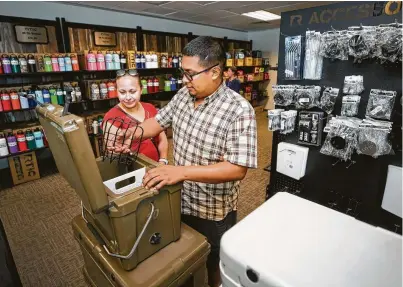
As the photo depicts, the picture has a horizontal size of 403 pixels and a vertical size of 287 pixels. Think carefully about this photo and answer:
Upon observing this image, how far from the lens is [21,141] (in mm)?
3258

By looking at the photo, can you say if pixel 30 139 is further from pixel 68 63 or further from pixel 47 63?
pixel 68 63

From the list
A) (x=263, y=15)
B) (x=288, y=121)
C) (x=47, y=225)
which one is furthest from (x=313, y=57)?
(x=263, y=15)

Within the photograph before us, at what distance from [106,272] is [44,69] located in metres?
3.39

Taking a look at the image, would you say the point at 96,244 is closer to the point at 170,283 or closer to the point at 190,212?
the point at 170,283

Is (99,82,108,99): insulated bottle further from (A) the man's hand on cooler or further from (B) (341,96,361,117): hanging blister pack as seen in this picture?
(B) (341,96,361,117): hanging blister pack

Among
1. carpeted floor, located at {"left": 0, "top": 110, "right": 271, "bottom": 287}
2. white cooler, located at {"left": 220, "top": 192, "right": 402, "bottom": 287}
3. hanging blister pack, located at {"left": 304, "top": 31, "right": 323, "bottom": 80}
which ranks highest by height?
hanging blister pack, located at {"left": 304, "top": 31, "right": 323, "bottom": 80}

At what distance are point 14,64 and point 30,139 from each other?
3.23ft

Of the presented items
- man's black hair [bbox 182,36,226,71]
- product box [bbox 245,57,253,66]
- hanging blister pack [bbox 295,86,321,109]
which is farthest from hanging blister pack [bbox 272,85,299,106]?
product box [bbox 245,57,253,66]

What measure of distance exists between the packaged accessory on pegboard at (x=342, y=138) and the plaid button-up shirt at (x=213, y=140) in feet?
1.63

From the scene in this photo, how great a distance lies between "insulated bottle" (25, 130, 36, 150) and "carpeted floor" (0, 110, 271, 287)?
0.49m

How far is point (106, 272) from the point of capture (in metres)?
0.97

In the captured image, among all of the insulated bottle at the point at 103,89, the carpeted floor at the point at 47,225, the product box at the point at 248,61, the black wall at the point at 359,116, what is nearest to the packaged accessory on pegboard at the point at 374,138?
the black wall at the point at 359,116

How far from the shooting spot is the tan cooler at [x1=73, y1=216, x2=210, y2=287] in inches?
34.6

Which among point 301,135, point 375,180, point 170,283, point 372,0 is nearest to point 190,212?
point 170,283
